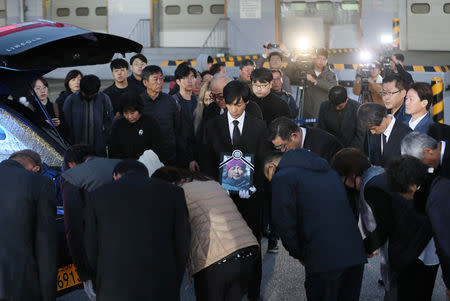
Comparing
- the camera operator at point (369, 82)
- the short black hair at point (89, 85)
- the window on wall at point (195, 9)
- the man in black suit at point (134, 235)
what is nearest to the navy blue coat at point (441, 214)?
the man in black suit at point (134, 235)

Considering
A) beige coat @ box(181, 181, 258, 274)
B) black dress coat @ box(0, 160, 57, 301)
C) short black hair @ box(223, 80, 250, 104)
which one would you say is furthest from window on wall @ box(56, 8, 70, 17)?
beige coat @ box(181, 181, 258, 274)

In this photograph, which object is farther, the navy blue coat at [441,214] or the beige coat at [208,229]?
the beige coat at [208,229]

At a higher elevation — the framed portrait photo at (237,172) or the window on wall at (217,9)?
the window on wall at (217,9)

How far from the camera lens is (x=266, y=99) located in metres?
7.04

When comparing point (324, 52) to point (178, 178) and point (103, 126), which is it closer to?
point (103, 126)

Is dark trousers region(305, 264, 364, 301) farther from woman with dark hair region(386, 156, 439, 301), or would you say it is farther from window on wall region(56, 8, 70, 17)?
window on wall region(56, 8, 70, 17)

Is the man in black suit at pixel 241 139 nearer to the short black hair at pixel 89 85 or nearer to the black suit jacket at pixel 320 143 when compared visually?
the black suit jacket at pixel 320 143

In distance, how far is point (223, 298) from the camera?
4.27 metres

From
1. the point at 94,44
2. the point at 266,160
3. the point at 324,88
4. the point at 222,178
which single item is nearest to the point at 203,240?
the point at 266,160

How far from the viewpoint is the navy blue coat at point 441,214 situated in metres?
3.84

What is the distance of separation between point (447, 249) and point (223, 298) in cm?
137

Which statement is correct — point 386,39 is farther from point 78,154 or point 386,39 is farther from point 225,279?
point 225,279

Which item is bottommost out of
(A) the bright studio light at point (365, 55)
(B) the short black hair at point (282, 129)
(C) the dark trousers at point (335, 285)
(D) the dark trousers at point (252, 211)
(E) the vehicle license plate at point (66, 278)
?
(E) the vehicle license plate at point (66, 278)

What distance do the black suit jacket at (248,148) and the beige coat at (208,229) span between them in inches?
58.9
